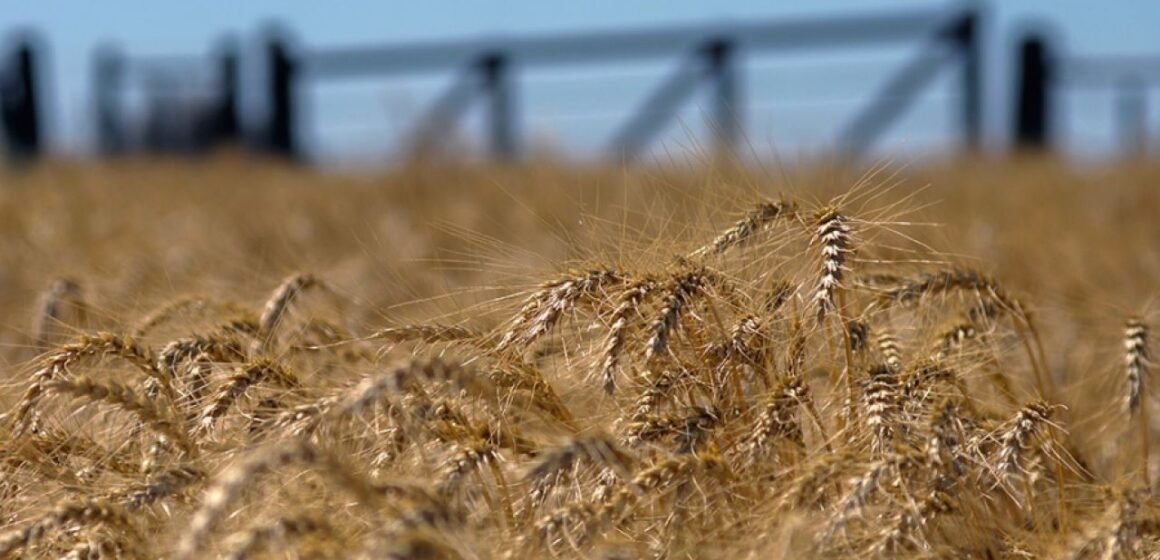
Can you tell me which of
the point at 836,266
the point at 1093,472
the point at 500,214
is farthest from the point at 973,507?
the point at 500,214

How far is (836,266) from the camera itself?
1767mm

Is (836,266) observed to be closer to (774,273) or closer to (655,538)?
(774,273)

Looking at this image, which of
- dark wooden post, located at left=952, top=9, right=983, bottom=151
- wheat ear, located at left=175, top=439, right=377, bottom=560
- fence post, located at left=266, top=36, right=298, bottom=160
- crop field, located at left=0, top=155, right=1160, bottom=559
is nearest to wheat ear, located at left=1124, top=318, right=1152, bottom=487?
crop field, located at left=0, top=155, right=1160, bottom=559

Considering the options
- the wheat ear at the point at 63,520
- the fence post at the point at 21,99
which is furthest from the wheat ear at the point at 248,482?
the fence post at the point at 21,99

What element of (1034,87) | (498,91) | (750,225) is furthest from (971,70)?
(750,225)

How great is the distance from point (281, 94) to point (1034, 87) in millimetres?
6146

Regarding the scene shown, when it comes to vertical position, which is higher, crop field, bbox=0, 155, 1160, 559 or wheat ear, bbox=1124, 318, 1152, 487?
crop field, bbox=0, 155, 1160, 559

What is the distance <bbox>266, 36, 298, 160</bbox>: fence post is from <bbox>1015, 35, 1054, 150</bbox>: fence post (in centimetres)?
591

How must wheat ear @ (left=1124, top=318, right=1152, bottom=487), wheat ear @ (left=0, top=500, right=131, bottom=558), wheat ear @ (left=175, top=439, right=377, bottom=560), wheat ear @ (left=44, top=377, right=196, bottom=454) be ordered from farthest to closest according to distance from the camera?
wheat ear @ (left=1124, top=318, right=1152, bottom=487) < wheat ear @ (left=44, top=377, right=196, bottom=454) < wheat ear @ (left=0, top=500, right=131, bottom=558) < wheat ear @ (left=175, top=439, right=377, bottom=560)

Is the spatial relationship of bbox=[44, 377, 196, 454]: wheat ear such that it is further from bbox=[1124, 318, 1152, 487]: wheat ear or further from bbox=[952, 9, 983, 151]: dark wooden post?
bbox=[952, 9, 983, 151]: dark wooden post

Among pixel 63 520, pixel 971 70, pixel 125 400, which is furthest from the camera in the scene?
pixel 971 70

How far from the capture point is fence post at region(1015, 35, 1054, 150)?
10977 mm

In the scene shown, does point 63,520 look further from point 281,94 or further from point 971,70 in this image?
point 281,94

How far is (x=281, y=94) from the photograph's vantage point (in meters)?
13.2
